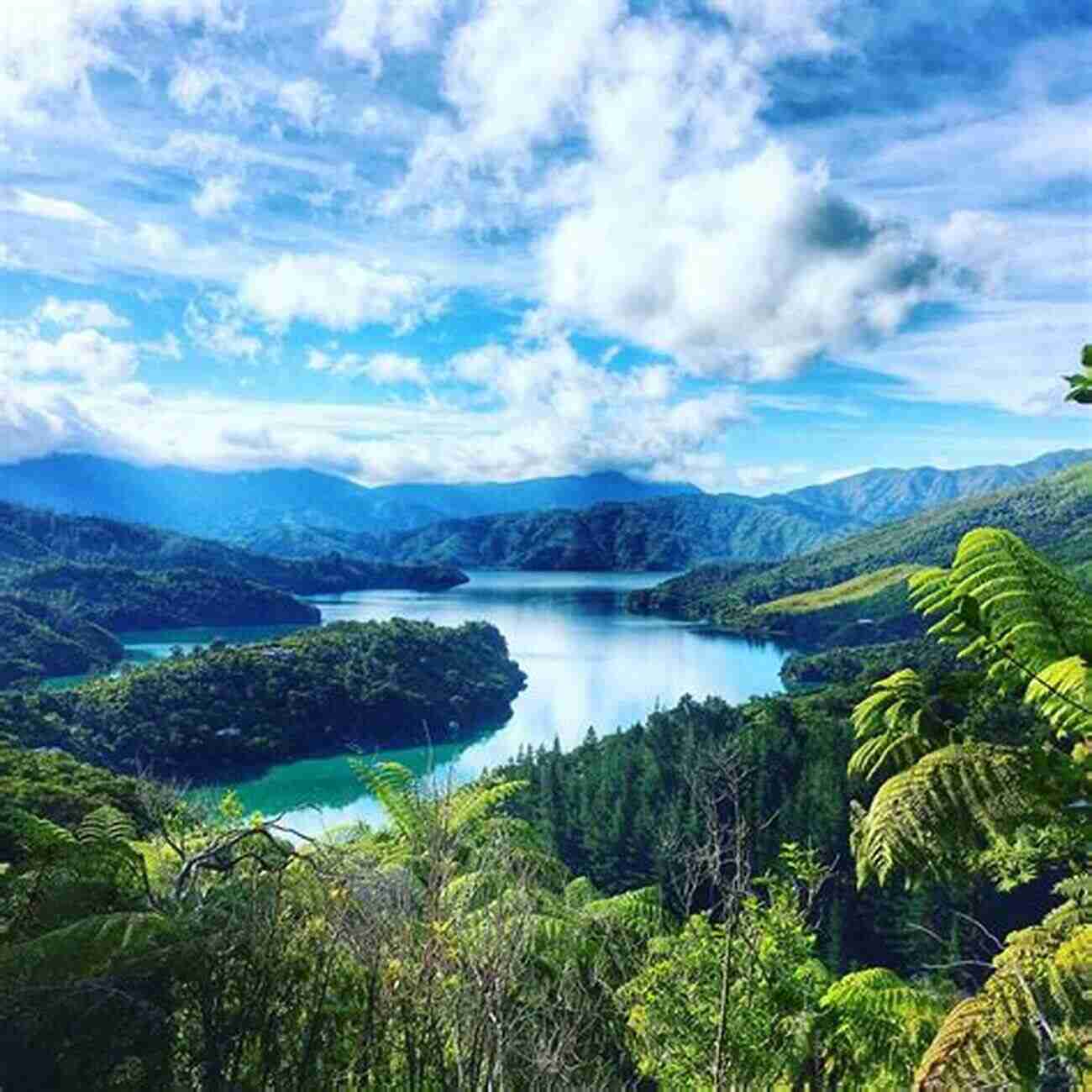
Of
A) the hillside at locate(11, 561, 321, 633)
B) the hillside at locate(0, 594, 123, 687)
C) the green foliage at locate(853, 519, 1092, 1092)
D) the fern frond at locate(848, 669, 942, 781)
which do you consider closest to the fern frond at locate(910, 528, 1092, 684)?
the green foliage at locate(853, 519, 1092, 1092)

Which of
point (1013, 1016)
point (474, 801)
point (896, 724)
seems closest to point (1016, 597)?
point (896, 724)

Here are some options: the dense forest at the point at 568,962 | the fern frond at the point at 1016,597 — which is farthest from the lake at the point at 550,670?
the fern frond at the point at 1016,597

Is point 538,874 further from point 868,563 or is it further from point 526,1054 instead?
point 868,563

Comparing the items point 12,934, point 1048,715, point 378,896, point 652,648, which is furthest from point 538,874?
point 652,648

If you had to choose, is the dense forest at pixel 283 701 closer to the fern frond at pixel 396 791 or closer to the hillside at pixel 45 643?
the hillside at pixel 45 643

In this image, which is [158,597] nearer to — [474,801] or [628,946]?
[474,801]

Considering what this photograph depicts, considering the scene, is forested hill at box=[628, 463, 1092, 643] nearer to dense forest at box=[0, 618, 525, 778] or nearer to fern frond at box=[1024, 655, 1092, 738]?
dense forest at box=[0, 618, 525, 778]
